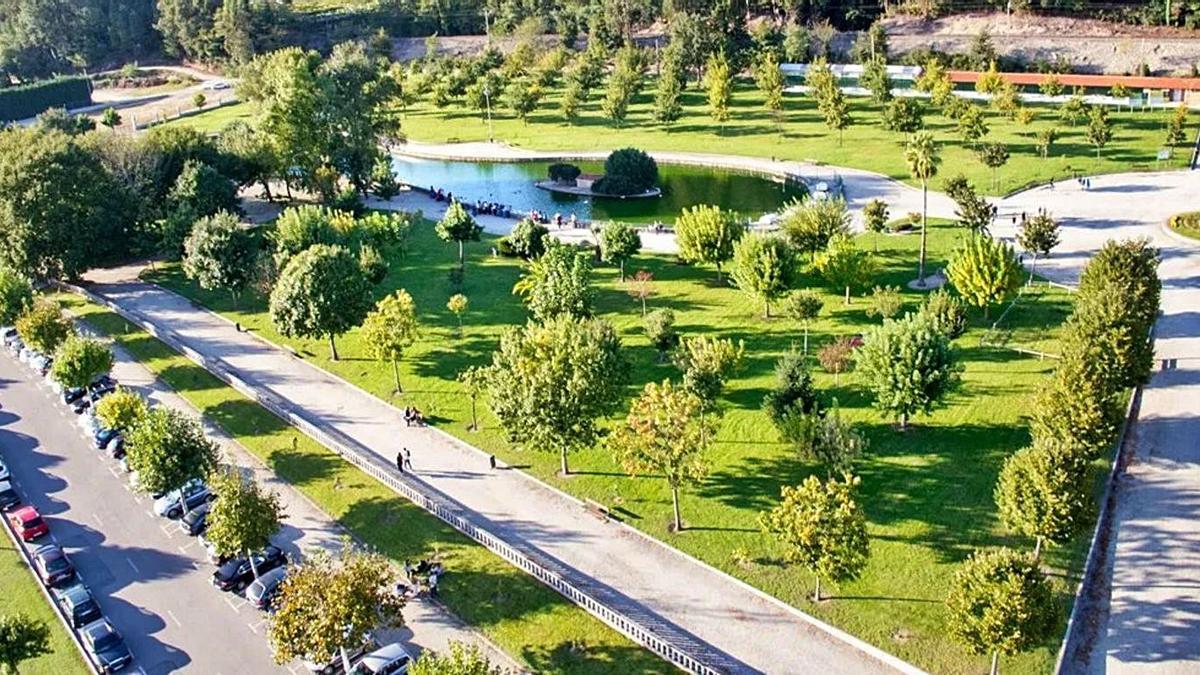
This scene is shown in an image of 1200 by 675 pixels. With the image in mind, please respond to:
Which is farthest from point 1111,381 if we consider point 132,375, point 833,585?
point 132,375

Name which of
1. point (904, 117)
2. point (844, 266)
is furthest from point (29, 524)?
point (904, 117)

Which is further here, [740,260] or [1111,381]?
[740,260]

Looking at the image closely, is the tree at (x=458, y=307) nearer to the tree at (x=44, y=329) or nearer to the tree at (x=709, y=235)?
the tree at (x=709, y=235)

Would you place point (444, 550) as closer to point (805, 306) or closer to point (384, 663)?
point (384, 663)

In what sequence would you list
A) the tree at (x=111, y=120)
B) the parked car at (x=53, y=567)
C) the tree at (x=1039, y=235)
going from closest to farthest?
the parked car at (x=53, y=567), the tree at (x=1039, y=235), the tree at (x=111, y=120)

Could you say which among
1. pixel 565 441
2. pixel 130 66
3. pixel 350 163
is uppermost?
pixel 130 66

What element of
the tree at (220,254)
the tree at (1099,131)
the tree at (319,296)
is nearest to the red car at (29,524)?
the tree at (319,296)

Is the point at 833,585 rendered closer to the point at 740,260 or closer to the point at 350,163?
the point at 740,260
